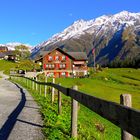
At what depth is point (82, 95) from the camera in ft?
29.2

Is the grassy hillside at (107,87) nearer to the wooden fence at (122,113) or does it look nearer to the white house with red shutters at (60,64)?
the white house with red shutters at (60,64)

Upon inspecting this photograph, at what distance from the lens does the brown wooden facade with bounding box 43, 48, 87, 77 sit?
128 meters

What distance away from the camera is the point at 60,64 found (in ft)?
425

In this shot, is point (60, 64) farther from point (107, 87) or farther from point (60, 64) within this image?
point (107, 87)

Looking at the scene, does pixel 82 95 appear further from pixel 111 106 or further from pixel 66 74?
pixel 66 74

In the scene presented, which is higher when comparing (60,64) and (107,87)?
(60,64)

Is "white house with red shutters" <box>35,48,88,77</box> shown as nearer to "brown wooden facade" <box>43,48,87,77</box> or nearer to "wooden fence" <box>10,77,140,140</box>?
"brown wooden facade" <box>43,48,87,77</box>

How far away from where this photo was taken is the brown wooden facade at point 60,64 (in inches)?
5059

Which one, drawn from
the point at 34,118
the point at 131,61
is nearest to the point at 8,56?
the point at 131,61

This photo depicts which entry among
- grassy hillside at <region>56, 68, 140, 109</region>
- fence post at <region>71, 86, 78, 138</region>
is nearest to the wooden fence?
fence post at <region>71, 86, 78, 138</region>

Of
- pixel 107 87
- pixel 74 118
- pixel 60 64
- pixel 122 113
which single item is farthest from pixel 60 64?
pixel 122 113

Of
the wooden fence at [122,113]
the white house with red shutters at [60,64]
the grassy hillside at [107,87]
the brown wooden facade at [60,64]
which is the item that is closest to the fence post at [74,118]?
the wooden fence at [122,113]

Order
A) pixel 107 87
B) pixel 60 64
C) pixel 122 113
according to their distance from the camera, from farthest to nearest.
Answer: pixel 60 64 → pixel 107 87 → pixel 122 113

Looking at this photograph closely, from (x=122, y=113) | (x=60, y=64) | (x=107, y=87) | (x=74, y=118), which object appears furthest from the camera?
(x=60, y=64)
